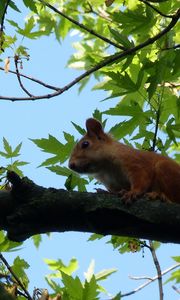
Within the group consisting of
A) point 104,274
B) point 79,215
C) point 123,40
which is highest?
point 123,40

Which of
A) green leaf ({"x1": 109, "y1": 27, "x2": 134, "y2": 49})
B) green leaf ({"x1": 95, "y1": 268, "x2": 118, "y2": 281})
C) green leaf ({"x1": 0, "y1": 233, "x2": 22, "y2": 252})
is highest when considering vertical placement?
green leaf ({"x1": 109, "y1": 27, "x2": 134, "y2": 49})

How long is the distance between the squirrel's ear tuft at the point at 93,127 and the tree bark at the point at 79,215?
1.82 meters

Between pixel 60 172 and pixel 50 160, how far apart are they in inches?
4.4

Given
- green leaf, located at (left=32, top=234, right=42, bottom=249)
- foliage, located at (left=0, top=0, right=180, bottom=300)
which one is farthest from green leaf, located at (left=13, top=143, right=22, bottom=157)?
green leaf, located at (left=32, top=234, right=42, bottom=249)

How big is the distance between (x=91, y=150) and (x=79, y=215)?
5.84 feet

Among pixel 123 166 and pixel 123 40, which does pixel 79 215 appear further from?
pixel 123 166

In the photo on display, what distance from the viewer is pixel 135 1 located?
5215mm

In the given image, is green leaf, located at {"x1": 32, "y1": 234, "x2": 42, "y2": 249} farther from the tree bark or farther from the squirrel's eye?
the tree bark

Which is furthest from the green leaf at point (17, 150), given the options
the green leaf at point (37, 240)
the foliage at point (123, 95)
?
the green leaf at point (37, 240)

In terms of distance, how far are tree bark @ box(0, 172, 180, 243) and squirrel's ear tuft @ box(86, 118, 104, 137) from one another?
1815 millimetres

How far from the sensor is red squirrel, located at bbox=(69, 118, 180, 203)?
3608 millimetres

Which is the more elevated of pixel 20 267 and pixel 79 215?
pixel 79 215

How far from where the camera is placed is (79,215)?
100 inches

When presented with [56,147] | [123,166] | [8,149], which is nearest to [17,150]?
[8,149]
